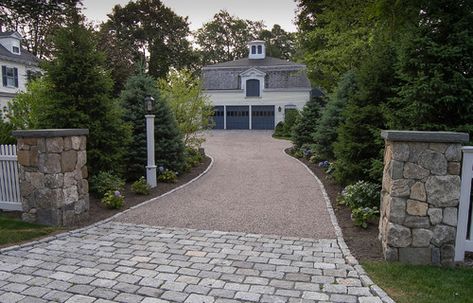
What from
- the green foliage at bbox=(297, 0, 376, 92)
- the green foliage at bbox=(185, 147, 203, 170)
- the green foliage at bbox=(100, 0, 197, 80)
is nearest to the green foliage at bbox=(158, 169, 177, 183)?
the green foliage at bbox=(185, 147, 203, 170)

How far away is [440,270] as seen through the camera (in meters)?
4.09

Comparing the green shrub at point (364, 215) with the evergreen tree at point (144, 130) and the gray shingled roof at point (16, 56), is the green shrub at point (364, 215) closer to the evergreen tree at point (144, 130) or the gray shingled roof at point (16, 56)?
the evergreen tree at point (144, 130)

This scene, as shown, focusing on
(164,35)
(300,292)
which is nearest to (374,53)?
(300,292)

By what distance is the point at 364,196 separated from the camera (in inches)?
243

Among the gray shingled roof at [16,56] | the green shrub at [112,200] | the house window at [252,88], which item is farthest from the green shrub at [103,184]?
the house window at [252,88]

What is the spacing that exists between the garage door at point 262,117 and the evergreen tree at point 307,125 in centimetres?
1506

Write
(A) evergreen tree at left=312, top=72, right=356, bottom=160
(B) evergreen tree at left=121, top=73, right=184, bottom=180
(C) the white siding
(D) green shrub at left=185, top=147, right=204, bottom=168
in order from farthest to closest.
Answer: (C) the white siding < (D) green shrub at left=185, top=147, right=204, bottom=168 < (A) evergreen tree at left=312, top=72, right=356, bottom=160 < (B) evergreen tree at left=121, top=73, right=184, bottom=180

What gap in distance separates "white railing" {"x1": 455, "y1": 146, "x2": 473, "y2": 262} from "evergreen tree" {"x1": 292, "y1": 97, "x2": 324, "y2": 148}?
11093mm

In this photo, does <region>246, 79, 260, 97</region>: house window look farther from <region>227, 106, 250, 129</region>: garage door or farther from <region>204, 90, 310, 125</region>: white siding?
<region>227, 106, 250, 129</region>: garage door

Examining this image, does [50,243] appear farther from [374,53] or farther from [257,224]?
[374,53]

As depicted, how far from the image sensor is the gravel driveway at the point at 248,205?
5867mm

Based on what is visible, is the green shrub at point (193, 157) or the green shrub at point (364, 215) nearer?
the green shrub at point (364, 215)

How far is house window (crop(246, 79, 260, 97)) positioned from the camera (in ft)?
102

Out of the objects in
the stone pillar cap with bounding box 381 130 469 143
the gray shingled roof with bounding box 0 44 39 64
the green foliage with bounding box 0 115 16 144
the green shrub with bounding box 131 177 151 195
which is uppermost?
the gray shingled roof with bounding box 0 44 39 64
